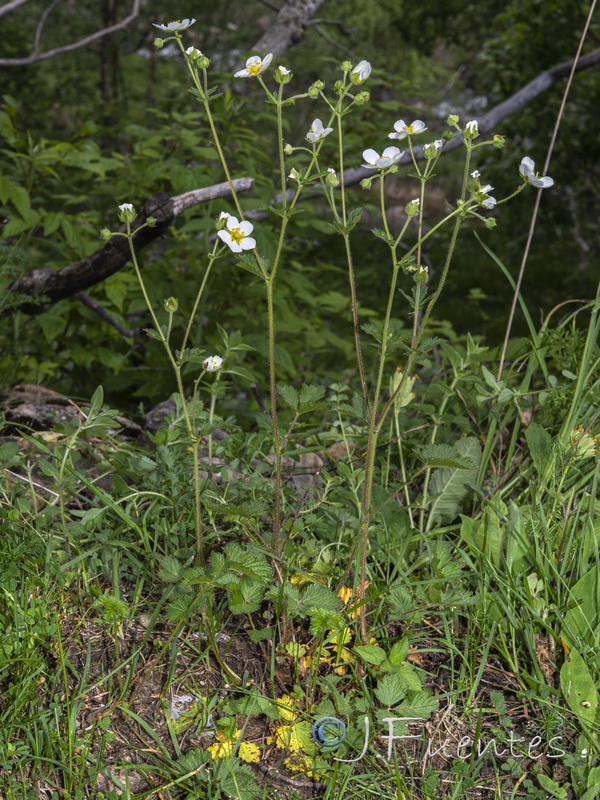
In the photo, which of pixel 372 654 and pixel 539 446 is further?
pixel 539 446

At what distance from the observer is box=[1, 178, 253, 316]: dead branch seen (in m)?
2.54

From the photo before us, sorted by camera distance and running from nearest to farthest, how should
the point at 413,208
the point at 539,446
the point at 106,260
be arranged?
the point at 413,208 < the point at 539,446 < the point at 106,260

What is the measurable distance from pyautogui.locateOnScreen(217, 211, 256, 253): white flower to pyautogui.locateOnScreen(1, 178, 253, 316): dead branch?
1168 mm

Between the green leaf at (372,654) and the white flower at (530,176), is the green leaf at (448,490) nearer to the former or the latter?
the green leaf at (372,654)

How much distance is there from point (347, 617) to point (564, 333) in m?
1.08

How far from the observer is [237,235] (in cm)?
139

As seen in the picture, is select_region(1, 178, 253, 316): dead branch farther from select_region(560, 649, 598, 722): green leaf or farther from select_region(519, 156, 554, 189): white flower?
select_region(560, 649, 598, 722): green leaf

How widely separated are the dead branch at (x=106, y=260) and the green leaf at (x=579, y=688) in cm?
177

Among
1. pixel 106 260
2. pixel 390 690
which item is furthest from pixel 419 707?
pixel 106 260

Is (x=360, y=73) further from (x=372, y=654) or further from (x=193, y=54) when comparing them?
(x=372, y=654)

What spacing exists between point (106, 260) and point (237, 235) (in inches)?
57.0

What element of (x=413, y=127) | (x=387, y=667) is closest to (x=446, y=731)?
(x=387, y=667)

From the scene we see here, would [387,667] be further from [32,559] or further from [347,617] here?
[32,559]

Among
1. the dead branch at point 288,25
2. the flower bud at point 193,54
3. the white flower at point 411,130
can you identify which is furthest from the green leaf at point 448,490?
the dead branch at point 288,25
